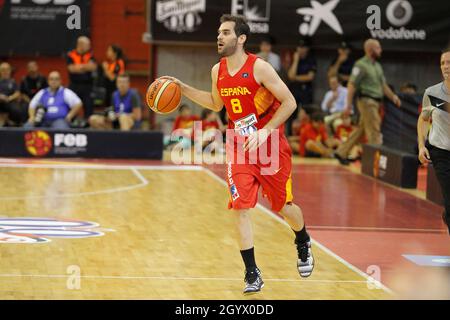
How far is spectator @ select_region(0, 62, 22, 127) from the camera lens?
20.1 metres

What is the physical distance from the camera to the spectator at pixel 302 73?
2064 centimetres

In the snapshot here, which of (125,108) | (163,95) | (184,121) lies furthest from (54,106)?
(163,95)

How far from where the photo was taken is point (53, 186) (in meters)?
14.1

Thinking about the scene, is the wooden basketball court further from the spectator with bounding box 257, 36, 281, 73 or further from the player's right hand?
the spectator with bounding box 257, 36, 281, 73

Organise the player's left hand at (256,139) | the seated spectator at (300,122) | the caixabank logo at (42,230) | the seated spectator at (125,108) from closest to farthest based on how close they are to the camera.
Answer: the player's left hand at (256,139) < the caixabank logo at (42,230) < the seated spectator at (125,108) < the seated spectator at (300,122)

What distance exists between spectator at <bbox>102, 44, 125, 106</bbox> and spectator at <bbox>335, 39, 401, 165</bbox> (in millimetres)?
5148

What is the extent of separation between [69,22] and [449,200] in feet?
46.1

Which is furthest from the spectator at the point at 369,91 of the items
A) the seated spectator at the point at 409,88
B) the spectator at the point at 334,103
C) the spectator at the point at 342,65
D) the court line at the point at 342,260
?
the court line at the point at 342,260

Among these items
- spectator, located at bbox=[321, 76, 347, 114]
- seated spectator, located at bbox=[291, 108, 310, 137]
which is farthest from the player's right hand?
spectator, located at bbox=[321, 76, 347, 114]

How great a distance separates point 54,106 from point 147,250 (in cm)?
881

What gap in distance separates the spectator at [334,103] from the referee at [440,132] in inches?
416

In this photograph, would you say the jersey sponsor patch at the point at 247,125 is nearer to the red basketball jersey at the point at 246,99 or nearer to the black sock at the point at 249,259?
the red basketball jersey at the point at 246,99
